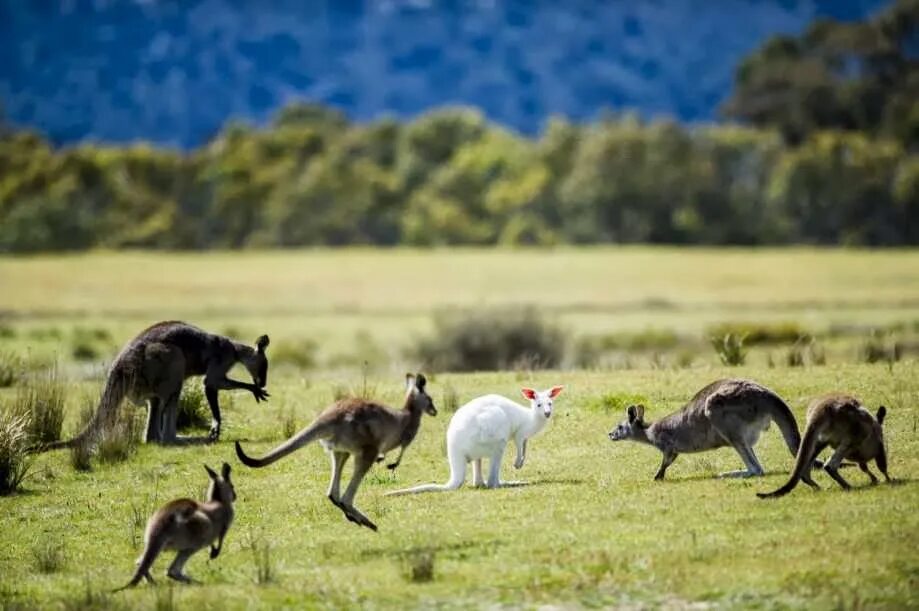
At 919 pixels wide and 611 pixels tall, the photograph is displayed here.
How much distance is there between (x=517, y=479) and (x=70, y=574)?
522cm

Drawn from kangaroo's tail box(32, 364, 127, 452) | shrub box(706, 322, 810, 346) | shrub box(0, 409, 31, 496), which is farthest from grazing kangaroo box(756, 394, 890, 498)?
shrub box(706, 322, 810, 346)

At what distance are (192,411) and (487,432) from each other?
7.89 meters

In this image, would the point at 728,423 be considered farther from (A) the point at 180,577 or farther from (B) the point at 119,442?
(B) the point at 119,442

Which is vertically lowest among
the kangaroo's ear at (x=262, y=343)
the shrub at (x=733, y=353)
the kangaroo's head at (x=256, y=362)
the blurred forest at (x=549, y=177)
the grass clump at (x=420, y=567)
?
the grass clump at (x=420, y=567)

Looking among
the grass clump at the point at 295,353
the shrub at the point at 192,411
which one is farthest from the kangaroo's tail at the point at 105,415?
the grass clump at the point at 295,353

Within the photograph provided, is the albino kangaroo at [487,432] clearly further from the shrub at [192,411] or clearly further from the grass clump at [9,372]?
the grass clump at [9,372]

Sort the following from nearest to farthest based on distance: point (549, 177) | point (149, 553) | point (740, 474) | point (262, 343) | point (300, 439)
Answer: point (149, 553)
point (300, 439)
point (740, 474)
point (262, 343)
point (549, 177)

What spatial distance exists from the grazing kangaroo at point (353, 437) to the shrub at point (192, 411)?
8349 millimetres

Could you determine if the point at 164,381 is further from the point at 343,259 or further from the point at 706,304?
the point at 343,259

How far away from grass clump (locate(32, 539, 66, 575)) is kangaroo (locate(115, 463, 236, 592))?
5.43 feet

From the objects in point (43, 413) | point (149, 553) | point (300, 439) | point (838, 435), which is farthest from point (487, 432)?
point (43, 413)

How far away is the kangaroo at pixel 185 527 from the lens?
14.6 meters

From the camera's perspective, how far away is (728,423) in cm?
1762

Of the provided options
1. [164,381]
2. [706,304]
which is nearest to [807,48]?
[706,304]
